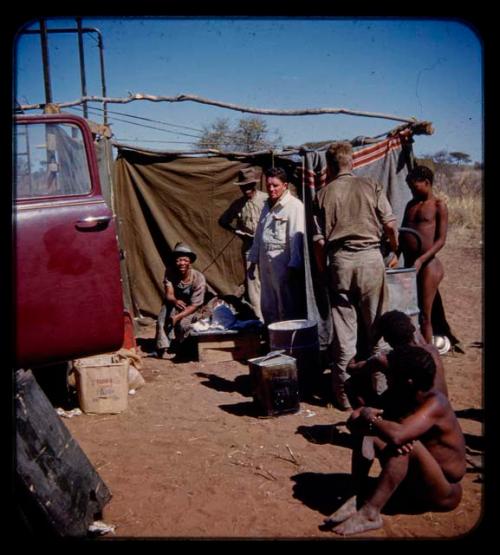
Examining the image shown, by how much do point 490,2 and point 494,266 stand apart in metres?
1.47

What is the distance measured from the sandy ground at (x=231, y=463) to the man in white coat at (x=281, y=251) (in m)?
0.94

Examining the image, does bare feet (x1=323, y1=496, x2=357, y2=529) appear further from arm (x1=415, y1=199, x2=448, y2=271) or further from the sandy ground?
arm (x1=415, y1=199, x2=448, y2=271)

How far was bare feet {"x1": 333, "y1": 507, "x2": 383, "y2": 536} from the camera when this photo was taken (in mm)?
2977

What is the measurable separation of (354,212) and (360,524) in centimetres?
257

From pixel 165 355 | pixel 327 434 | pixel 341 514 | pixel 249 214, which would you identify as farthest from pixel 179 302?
pixel 341 514

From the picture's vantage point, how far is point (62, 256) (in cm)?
360

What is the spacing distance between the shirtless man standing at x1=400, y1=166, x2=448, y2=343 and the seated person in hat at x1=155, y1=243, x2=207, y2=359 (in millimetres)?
2636

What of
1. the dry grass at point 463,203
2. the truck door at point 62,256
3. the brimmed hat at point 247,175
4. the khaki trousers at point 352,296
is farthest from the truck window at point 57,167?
the dry grass at point 463,203

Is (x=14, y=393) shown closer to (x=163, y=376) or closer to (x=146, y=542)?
(x=146, y=542)

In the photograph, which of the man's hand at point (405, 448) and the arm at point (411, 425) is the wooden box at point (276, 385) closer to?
the arm at point (411, 425)

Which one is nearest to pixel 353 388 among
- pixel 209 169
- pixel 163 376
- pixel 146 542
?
pixel 146 542

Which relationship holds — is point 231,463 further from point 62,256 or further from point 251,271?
point 251,271

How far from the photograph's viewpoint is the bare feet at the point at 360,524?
298 cm

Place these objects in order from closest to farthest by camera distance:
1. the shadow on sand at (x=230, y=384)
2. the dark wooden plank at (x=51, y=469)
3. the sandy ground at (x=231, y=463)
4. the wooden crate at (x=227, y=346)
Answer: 1. the dark wooden plank at (x=51, y=469)
2. the sandy ground at (x=231, y=463)
3. the shadow on sand at (x=230, y=384)
4. the wooden crate at (x=227, y=346)
